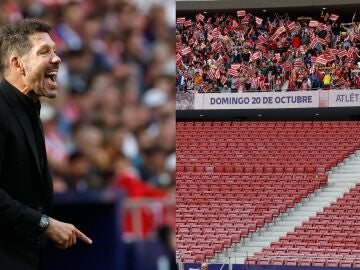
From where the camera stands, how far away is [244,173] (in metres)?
23.2

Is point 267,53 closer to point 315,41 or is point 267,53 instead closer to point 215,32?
point 315,41

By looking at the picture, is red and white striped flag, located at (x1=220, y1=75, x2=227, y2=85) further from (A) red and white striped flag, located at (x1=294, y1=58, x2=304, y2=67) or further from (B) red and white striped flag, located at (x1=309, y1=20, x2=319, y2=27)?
(B) red and white striped flag, located at (x1=309, y1=20, x2=319, y2=27)

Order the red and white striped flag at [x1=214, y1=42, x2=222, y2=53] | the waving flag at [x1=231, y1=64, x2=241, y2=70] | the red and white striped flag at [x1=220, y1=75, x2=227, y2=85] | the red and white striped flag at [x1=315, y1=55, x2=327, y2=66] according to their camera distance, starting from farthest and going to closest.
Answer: the red and white striped flag at [x1=214, y1=42, x2=222, y2=53] → the waving flag at [x1=231, y1=64, x2=241, y2=70] → the red and white striped flag at [x1=220, y1=75, x2=227, y2=85] → the red and white striped flag at [x1=315, y1=55, x2=327, y2=66]

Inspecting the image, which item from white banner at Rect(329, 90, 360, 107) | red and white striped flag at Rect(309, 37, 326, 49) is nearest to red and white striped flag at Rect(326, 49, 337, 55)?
red and white striped flag at Rect(309, 37, 326, 49)

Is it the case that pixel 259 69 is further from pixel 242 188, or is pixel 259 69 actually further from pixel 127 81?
pixel 127 81

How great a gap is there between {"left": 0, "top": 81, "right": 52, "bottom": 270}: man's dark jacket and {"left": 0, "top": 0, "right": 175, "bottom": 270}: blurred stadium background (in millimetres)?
131

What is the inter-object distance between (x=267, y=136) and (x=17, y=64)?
81.0ft

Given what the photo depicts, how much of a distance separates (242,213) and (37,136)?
18.5m

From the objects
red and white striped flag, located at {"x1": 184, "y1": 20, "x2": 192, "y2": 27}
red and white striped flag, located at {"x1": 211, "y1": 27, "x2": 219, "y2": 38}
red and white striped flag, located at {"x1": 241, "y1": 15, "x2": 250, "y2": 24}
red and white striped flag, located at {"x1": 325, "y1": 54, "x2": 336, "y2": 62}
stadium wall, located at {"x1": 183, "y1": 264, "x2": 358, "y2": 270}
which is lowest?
stadium wall, located at {"x1": 183, "y1": 264, "x2": 358, "y2": 270}

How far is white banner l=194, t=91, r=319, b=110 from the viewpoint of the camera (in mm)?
27125

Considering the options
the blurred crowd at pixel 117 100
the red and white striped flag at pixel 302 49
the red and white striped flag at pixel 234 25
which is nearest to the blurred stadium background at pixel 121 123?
the blurred crowd at pixel 117 100

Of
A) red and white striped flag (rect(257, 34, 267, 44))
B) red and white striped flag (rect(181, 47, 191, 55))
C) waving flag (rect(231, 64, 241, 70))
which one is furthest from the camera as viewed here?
red and white striped flag (rect(257, 34, 267, 44))

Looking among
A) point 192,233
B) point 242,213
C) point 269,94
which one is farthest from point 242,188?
point 269,94

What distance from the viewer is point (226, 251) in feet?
56.7
